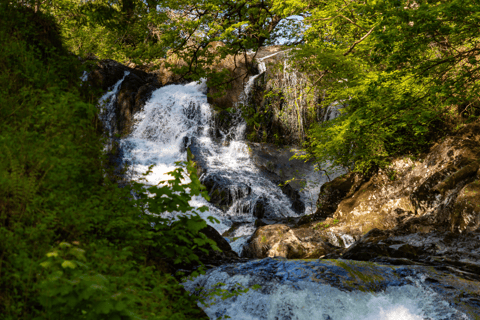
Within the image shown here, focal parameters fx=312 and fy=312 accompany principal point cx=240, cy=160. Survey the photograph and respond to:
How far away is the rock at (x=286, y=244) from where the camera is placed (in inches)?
308

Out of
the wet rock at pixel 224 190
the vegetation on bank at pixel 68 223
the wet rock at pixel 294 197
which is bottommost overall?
the wet rock at pixel 294 197

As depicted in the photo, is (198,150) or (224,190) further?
(198,150)

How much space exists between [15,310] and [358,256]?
5979mm

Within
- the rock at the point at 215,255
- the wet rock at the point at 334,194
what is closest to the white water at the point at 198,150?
the wet rock at the point at 334,194

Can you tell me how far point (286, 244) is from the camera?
26.2 feet

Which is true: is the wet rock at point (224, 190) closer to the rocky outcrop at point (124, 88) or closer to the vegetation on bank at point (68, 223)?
the rocky outcrop at point (124, 88)

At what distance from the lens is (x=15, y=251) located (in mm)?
2535

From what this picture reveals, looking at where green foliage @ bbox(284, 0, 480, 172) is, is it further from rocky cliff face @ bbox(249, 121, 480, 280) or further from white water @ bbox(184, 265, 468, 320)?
white water @ bbox(184, 265, 468, 320)

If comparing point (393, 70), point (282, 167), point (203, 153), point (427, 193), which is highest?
point (393, 70)

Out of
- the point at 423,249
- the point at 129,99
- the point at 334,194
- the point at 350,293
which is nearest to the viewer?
the point at 350,293

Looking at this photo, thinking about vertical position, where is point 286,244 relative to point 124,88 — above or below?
below

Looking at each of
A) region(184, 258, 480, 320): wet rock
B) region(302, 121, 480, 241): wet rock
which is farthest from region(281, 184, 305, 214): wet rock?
region(184, 258, 480, 320): wet rock

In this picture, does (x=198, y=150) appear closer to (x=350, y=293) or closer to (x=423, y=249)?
(x=423, y=249)

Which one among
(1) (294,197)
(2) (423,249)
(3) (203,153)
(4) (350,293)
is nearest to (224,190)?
(1) (294,197)
